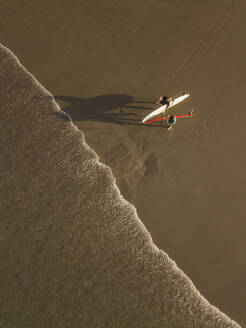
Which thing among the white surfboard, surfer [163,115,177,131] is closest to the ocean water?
the white surfboard

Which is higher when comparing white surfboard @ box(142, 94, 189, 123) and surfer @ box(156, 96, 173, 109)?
surfer @ box(156, 96, 173, 109)

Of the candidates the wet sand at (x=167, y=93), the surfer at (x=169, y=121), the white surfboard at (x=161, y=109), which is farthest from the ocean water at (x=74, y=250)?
the surfer at (x=169, y=121)

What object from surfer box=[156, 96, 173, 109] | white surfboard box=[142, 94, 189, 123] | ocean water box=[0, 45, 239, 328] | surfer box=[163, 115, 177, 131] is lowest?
ocean water box=[0, 45, 239, 328]

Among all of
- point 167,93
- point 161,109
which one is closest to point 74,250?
point 161,109

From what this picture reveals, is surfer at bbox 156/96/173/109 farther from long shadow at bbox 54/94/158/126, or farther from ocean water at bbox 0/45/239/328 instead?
ocean water at bbox 0/45/239/328

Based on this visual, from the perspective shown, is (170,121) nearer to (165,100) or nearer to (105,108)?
(165,100)

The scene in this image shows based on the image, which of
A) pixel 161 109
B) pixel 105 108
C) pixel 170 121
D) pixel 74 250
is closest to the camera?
pixel 74 250

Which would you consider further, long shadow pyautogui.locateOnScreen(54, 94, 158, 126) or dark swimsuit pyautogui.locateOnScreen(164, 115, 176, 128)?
long shadow pyautogui.locateOnScreen(54, 94, 158, 126)
